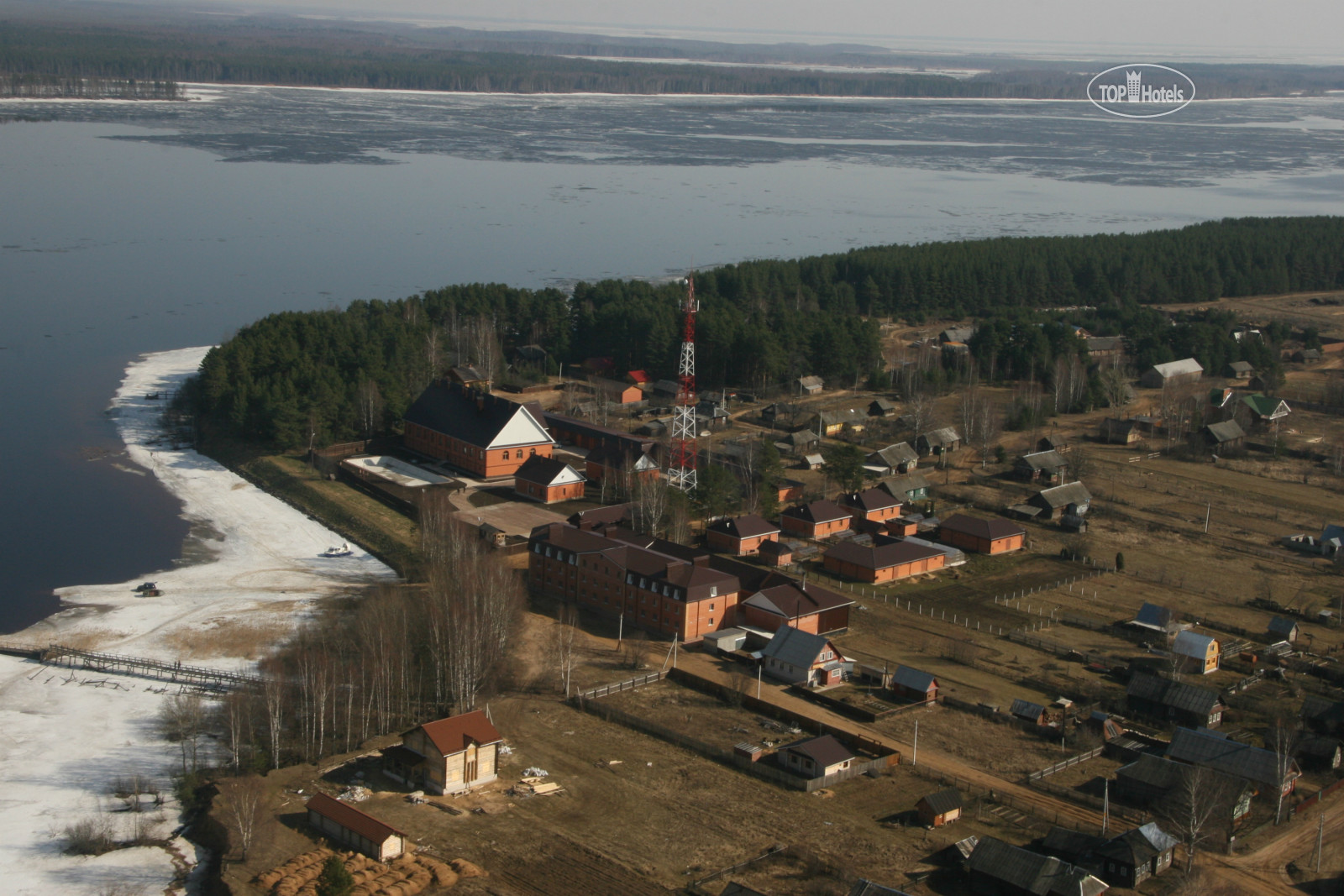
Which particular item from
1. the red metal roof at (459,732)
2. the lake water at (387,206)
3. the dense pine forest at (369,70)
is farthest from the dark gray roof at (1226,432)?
the dense pine forest at (369,70)

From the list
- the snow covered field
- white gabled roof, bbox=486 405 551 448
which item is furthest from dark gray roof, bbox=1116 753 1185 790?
white gabled roof, bbox=486 405 551 448

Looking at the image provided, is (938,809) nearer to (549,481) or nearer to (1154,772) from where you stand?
(1154,772)

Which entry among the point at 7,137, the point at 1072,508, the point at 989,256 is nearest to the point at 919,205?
the point at 989,256

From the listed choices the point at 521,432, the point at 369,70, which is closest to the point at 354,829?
the point at 521,432

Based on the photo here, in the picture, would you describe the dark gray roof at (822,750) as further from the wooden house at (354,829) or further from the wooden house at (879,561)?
the wooden house at (879,561)

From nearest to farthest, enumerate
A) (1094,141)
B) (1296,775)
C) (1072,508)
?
1. (1296,775)
2. (1072,508)
3. (1094,141)

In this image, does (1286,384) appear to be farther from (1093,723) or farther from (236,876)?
(236,876)
